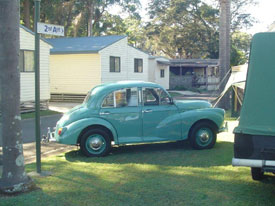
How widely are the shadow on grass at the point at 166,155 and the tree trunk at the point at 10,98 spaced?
2525mm

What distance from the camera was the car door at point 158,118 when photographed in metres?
8.73

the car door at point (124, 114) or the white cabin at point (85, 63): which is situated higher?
the white cabin at point (85, 63)

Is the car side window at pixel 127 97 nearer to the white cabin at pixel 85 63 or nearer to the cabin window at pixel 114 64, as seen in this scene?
the white cabin at pixel 85 63

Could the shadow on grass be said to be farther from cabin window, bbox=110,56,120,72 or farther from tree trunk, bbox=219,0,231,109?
cabin window, bbox=110,56,120,72

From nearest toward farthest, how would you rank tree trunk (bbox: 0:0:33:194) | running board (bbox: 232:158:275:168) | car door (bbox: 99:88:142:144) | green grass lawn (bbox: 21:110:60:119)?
1. running board (bbox: 232:158:275:168)
2. tree trunk (bbox: 0:0:33:194)
3. car door (bbox: 99:88:142:144)
4. green grass lawn (bbox: 21:110:60:119)

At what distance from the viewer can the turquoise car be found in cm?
841

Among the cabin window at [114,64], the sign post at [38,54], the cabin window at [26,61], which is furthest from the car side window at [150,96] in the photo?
the cabin window at [114,64]

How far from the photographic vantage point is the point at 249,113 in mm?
5359

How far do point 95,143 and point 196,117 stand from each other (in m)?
2.44

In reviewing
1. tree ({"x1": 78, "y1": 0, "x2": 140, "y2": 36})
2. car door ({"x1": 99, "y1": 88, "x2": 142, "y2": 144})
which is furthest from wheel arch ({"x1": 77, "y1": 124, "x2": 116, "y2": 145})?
tree ({"x1": 78, "y1": 0, "x2": 140, "y2": 36})

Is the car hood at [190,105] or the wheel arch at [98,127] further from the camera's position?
the car hood at [190,105]

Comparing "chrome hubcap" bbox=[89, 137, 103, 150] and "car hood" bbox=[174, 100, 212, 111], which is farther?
"car hood" bbox=[174, 100, 212, 111]

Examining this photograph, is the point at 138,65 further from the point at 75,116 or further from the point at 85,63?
the point at 75,116

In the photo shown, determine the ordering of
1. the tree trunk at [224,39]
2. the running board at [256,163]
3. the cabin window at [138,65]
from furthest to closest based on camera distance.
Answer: the cabin window at [138,65] < the tree trunk at [224,39] < the running board at [256,163]
